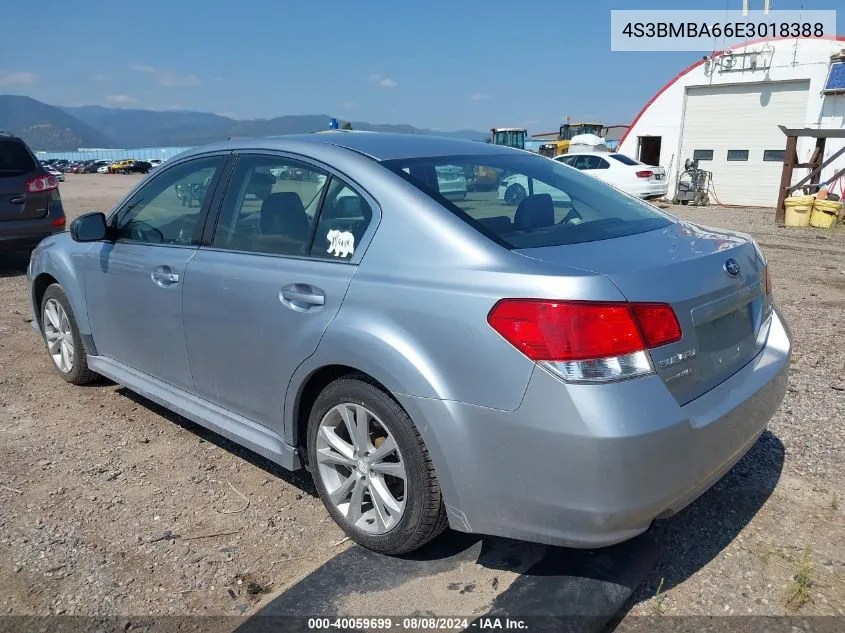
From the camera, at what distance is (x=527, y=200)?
286cm

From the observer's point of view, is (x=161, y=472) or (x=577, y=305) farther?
(x=161, y=472)

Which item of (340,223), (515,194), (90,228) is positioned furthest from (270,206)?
(90,228)

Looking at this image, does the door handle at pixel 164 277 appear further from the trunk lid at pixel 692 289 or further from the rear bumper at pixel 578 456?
the trunk lid at pixel 692 289

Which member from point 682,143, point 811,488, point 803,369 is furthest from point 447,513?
point 682,143

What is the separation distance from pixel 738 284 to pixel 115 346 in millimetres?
3387

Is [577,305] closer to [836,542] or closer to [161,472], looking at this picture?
[836,542]

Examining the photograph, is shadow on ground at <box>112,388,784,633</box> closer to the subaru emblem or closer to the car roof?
the subaru emblem

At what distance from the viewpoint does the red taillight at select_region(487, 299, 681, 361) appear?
2059mm

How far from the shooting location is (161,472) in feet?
11.4

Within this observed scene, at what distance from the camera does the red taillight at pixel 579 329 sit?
206 centimetres

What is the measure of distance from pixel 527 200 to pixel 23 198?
7.84m

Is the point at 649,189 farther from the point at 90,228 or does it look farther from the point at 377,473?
the point at 377,473

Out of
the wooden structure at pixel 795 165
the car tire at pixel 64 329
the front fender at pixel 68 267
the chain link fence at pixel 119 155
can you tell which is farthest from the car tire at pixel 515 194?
the chain link fence at pixel 119 155

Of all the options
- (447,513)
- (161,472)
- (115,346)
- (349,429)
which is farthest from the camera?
(115,346)
